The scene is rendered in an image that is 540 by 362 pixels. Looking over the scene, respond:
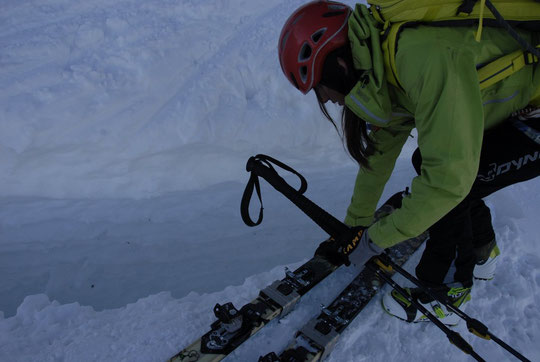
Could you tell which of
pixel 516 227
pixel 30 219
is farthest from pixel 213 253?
pixel 516 227

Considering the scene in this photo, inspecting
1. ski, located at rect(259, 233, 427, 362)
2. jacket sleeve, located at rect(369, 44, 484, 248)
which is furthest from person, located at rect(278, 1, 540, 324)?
ski, located at rect(259, 233, 427, 362)

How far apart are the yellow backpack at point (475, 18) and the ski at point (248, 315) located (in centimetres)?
136

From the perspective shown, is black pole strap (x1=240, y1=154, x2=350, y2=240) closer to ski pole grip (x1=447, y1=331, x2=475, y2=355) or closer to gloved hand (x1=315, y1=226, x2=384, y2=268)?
gloved hand (x1=315, y1=226, x2=384, y2=268)

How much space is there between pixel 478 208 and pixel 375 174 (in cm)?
61

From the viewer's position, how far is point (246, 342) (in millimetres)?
2029

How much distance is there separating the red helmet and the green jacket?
73mm

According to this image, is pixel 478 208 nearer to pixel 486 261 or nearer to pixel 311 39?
pixel 486 261

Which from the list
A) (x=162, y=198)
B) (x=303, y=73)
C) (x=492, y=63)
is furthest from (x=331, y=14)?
(x=162, y=198)

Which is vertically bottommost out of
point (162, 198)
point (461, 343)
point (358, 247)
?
point (162, 198)

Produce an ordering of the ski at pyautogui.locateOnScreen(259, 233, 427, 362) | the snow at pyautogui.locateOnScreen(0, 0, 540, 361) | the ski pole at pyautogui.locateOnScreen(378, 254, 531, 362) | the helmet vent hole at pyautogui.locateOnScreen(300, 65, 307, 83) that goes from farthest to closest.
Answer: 1. the snow at pyautogui.locateOnScreen(0, 0, 540, 361)
2. the ski at pyautogui.locateOnScreen(259, 233, 427, 362)
3. the ski pole at pyautogui.locateOnScreen(378, 254, 531, 362)
4. the helmet vent hole at pyautogui.locateOnScreen(300, 65, 307, 83)

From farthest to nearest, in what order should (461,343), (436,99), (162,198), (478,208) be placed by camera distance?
(162,198)
(478,208)
(461,343)
(436,99)

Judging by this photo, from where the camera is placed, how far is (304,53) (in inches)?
61.7

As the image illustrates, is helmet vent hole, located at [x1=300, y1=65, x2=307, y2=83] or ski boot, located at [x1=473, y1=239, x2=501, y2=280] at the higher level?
helmet vent hole, located at [x1=300, y1=65, x2=307, y2=83]

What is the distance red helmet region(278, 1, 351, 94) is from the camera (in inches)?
58.3
